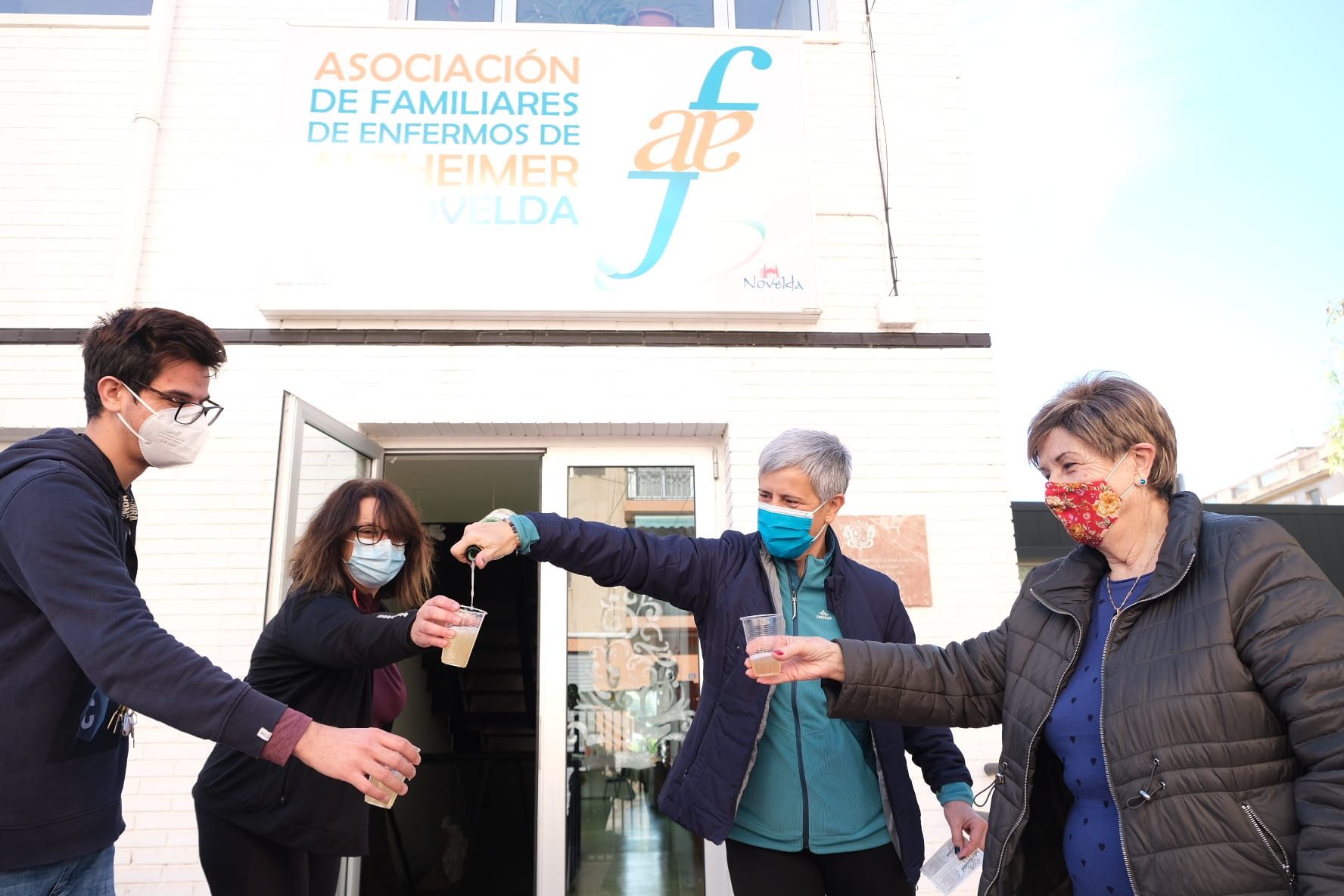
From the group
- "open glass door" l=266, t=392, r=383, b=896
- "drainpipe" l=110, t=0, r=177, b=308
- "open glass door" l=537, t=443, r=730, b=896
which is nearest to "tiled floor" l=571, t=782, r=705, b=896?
"open glass door" l=537, t=443, r=730, b=896

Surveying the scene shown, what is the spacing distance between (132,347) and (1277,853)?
93.3 inches

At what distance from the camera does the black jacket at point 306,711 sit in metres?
2.19

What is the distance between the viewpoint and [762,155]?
4453 mm

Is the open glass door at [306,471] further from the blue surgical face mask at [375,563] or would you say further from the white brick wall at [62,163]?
the white brick wall at [62,163]

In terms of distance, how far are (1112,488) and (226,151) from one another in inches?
172

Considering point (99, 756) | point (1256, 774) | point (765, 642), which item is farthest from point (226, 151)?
point (1256, 774)

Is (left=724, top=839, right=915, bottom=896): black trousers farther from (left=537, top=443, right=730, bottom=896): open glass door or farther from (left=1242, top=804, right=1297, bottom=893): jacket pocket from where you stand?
(left=537, top=443, right=730, bottom=896): open glass door

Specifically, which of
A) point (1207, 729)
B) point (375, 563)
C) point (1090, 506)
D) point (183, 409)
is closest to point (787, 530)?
point (1090, 506)

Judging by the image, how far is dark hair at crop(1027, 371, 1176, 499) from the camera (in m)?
1.83

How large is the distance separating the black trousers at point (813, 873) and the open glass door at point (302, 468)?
190 cm

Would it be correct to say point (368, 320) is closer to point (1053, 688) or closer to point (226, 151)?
point (226, 151)

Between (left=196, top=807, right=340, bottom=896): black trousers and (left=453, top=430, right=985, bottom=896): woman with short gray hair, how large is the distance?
2.97ft

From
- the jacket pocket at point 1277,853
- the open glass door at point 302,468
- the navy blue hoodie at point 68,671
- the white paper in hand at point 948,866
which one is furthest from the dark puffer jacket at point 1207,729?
the open glass door at point 302,468

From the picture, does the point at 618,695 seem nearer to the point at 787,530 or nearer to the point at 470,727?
the point at 787,530
